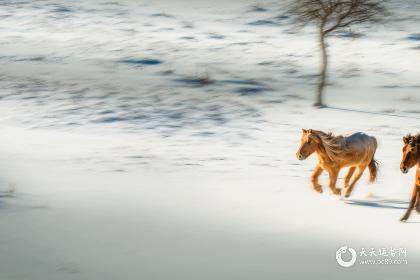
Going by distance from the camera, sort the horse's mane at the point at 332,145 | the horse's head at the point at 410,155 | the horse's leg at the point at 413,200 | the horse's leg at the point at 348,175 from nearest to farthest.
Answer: the horse's head at the point at 410,155 < the horse's leg at the point at 413,200 < the horse's mane at the point at 332,145 < the horse's leg at the point at 348,175

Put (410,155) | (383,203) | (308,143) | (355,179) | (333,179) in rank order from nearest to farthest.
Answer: (410,155) < (308,143) < (333,179) < (383,203) < (355,179)

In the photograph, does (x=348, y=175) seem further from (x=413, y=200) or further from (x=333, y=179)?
(x=413, y=200)

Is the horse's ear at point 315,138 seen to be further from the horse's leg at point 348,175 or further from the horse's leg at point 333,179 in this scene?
the horse's leg at point 348,175

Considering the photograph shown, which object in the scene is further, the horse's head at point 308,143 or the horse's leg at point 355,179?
the horse's leg at point 355,179

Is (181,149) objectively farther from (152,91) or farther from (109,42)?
(109,42)

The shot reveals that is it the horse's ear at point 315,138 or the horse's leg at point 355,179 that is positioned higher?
the horse's ear at point 315,138

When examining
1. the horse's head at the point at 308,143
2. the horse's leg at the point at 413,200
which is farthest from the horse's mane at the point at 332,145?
the horse's leg at the point at 413,200

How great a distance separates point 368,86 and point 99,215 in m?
18.0

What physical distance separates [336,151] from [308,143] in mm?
549

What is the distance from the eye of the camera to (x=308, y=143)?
12.6m

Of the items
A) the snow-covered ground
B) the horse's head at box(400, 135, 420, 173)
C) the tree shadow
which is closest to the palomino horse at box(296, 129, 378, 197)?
the tree shadow

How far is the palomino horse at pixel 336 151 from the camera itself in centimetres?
1260

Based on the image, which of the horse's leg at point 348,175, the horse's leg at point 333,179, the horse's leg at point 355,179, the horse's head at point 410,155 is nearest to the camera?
the horse's head at point 410,155

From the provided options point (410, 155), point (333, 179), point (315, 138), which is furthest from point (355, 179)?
point (410, 155)
